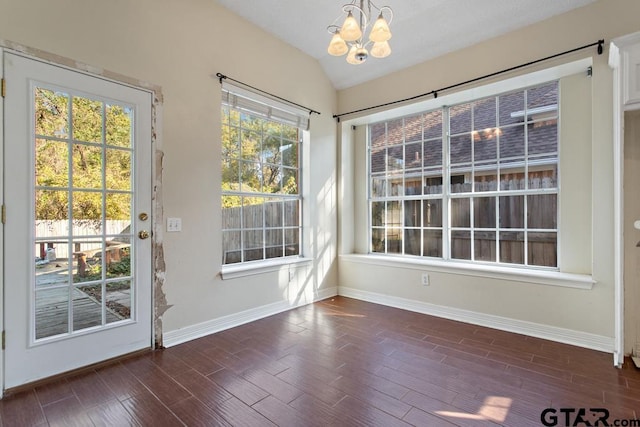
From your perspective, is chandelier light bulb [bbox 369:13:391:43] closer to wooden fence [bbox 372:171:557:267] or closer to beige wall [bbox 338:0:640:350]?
beige wall [bbox 338:0:640:350]

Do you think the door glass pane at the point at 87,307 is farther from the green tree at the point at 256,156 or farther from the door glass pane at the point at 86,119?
the green tree at the point at 256,156

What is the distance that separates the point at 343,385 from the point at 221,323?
1547 millimetres

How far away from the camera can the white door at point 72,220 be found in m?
2.12

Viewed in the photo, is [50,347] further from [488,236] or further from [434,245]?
[488,236]

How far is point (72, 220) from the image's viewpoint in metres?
2.34

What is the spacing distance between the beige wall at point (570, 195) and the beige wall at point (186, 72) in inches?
69.5

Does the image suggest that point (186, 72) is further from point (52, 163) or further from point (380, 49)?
point (380, 49)

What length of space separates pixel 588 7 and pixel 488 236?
2234mm

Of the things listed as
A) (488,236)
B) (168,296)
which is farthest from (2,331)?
(488,236)

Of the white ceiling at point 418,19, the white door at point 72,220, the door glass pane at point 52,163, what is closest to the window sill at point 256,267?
the white door at point 72,220

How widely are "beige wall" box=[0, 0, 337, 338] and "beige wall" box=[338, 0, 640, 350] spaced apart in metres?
1.76

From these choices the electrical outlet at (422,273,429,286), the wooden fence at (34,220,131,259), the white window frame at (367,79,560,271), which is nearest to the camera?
the wooden fence at (34,220,131,259)

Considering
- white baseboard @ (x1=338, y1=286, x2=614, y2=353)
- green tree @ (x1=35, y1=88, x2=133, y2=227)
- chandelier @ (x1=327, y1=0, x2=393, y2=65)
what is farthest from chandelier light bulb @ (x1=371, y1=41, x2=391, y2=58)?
white baseboard @ (x1=338, y1=286, x2=614, y2=353)

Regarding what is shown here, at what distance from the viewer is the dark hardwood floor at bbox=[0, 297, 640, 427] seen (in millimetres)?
1831
